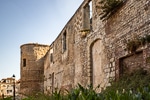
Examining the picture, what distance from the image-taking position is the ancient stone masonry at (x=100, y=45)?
7938 millimetres

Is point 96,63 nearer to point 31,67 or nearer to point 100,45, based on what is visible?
point 100,45

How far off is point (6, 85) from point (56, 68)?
30.3 m

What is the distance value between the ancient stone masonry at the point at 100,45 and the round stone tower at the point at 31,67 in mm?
6845

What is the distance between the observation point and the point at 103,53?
34.4ft

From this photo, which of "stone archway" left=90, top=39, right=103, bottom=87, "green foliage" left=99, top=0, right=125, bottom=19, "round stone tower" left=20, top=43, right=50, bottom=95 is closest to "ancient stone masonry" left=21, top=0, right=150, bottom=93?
"stone archway" left=90, top=39, right=103, bottom=87

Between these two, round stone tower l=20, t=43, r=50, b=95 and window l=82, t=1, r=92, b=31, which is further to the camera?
round stone tower l=20, t=43, r=50, b=95

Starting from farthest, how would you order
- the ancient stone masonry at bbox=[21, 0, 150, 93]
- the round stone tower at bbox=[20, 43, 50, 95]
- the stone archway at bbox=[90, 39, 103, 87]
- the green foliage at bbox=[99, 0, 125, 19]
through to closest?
the round stone tower at bbox=[20, 43, 50, 95] → the stone archway at bbox=[90, 39, 103, 87] → the green foliage at bbox=[99, 0, 125, 19] → the ancient stone masonry at bbox=[21, 0, 150, 93]

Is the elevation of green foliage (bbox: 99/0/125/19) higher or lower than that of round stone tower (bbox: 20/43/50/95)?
higher

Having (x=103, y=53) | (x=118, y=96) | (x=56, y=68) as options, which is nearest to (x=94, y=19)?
(x=103, y=53)

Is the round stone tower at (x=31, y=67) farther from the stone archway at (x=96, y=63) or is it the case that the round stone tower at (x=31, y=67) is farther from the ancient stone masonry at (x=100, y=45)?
the stone archway at (x=96, y=63)

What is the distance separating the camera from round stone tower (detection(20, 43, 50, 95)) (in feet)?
83.4

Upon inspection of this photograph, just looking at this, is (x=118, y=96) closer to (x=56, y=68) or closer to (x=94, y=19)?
(x=94, y=19)

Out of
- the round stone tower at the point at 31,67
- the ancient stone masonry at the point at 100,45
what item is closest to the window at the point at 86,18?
the ancient stone masonry at the point at 100,45

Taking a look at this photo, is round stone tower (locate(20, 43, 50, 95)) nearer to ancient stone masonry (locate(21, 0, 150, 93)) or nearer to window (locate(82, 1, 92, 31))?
ancient stone masonry (locate(21, 0, 150, 93))
